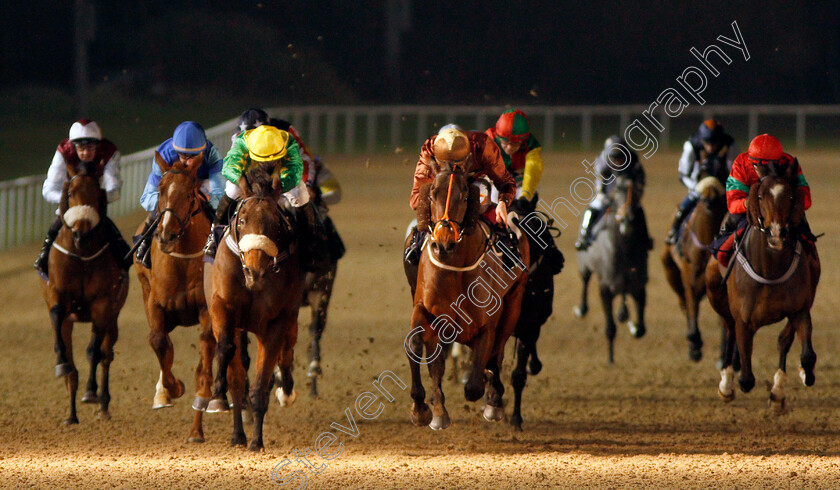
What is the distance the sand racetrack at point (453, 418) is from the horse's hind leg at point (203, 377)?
0.11 meters

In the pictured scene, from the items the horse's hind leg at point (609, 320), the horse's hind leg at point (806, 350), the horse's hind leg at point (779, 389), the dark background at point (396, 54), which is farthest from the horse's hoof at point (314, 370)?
the dark background at point (396, 54)

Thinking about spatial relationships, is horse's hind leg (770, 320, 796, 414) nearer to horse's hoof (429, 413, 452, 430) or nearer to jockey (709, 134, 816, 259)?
jockey (709, 134, 816, 259)

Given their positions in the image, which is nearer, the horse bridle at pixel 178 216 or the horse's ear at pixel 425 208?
the horse's ear at pixel 425 208

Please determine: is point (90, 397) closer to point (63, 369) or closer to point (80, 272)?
point (63, 369)

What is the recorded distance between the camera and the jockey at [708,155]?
10.3m

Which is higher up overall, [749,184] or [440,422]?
[749,184]

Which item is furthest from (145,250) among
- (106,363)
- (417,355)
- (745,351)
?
(745,351)

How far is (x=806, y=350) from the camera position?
7.98 metres

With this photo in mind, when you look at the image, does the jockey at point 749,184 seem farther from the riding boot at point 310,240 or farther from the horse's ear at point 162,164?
the horse's ear at point 162,164

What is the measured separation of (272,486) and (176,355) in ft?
16.2

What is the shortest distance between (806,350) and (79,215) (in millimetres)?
4831

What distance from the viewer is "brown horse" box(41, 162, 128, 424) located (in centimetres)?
819

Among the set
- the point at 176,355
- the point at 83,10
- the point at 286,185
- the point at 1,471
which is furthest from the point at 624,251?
the point at 83,10

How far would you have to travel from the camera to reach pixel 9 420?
8.52m
